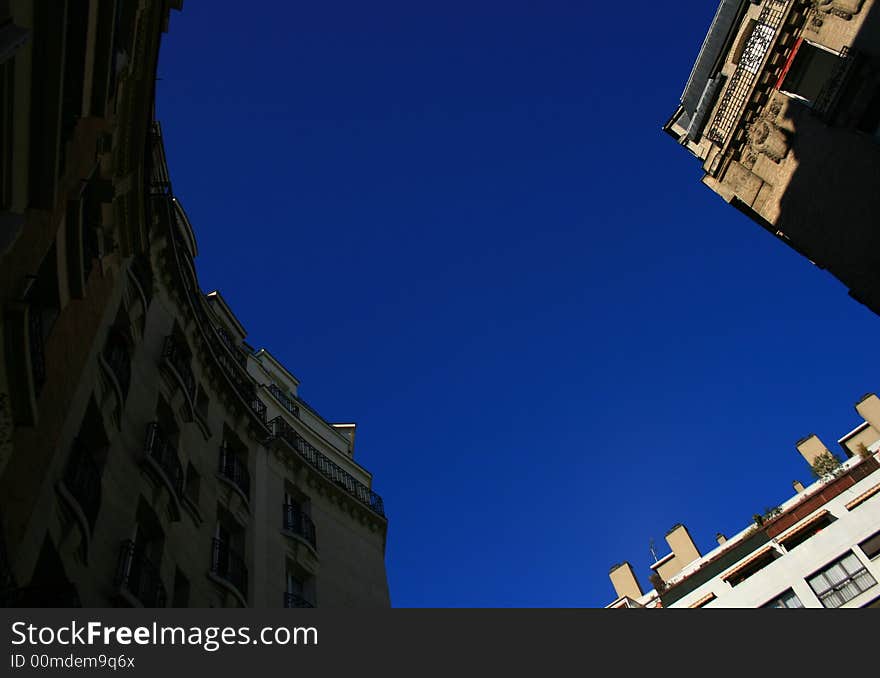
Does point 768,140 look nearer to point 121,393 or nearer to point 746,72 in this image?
point 746,72

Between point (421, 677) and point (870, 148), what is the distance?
531 inches

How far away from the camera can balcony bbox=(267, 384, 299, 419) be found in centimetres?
2736

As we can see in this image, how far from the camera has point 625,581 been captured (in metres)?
53.0

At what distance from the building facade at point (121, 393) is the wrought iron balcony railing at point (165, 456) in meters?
0.06

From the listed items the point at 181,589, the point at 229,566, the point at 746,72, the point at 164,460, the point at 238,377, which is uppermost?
the point at 238,377

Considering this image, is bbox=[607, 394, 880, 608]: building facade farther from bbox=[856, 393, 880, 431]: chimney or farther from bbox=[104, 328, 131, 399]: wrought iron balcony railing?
bbox=[104, 328, 131, 399]: wrought iron balcony railing

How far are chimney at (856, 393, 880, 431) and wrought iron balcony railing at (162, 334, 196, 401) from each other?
45.6 metres

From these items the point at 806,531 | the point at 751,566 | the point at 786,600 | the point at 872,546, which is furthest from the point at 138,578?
the point at 806,531

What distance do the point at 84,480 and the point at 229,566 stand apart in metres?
6.51

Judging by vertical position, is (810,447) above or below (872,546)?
above

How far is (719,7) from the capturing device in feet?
60.7

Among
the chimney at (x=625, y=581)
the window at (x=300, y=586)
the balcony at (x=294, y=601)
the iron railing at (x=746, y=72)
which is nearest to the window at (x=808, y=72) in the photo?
the iron railing at (x=746, y=72)

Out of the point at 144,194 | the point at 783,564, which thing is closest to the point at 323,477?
the point at 144,194

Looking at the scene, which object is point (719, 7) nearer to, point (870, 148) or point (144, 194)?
point (870, 148)
